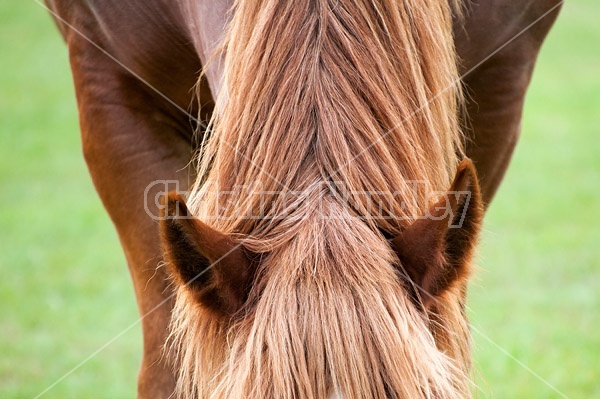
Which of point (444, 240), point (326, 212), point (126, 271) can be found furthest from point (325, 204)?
point (126, 271)

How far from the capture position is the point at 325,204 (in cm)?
168

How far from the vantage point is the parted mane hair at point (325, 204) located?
61.7 inches

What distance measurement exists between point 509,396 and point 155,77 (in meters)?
2.52

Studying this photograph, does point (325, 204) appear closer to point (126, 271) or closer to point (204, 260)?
point (204, 260)

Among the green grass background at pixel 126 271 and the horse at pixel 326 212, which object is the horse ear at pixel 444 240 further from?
the green grass background at pixel 126 271

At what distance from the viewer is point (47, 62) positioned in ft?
54.1

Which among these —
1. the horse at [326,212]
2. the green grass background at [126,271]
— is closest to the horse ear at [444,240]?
the horse at [326,212]

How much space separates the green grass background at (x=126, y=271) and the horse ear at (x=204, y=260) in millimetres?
631

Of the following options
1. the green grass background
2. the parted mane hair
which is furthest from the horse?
the green grass background

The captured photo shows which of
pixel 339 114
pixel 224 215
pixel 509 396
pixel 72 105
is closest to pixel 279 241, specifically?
pixel 224 215

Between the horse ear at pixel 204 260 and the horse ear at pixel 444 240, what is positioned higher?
the horse ear at pixel 204 260

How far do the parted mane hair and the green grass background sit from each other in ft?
1.19

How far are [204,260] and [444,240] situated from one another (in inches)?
18.6

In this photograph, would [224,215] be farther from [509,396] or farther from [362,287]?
[509,396]
